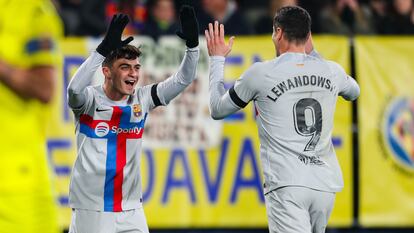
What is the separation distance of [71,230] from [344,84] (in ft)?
6.66

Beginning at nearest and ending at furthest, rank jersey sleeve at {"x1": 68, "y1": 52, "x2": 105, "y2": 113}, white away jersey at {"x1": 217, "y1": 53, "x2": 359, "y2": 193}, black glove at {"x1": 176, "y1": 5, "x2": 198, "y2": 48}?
1. jersey sleeve at {"x1": 68, "y1": 52, "x2": 105, "y2": 113}
2. white away jersey at {"x1": 217, "y1": 53, "x2": 359, "y2": 193}
3. black glove at {"x1": 176, "y1": 5, "x2": 198, "y2": 48}

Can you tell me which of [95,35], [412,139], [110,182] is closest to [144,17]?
[95,35]

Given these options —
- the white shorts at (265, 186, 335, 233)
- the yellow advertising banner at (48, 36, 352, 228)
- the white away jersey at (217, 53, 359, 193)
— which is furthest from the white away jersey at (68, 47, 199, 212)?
the yellow advertising banner at (48, 36, 352, 228)

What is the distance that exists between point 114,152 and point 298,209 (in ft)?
4.30

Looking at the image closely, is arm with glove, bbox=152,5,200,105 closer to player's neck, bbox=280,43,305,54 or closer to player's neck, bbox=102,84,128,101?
player's neck, bbox=102,84,128,101

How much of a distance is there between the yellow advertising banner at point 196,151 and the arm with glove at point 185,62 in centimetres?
383

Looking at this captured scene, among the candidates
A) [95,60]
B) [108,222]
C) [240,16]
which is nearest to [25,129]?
[95,60]

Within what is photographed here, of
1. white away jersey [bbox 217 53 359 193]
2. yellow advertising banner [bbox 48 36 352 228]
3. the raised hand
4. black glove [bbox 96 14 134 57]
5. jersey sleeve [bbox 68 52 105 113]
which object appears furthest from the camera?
yellow advertising banner [bbox 48 36 352 228]

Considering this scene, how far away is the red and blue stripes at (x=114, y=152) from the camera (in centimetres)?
705

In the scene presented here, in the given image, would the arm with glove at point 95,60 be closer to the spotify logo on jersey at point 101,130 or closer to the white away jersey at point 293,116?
the spotify logo on jersey at point 101,130

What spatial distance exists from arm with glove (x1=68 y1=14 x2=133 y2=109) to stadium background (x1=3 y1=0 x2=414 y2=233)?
425 centimetres

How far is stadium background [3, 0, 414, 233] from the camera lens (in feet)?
36.7

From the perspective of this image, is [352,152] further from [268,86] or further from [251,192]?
[268,86]

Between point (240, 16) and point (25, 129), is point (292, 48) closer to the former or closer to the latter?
point (25, 129)
